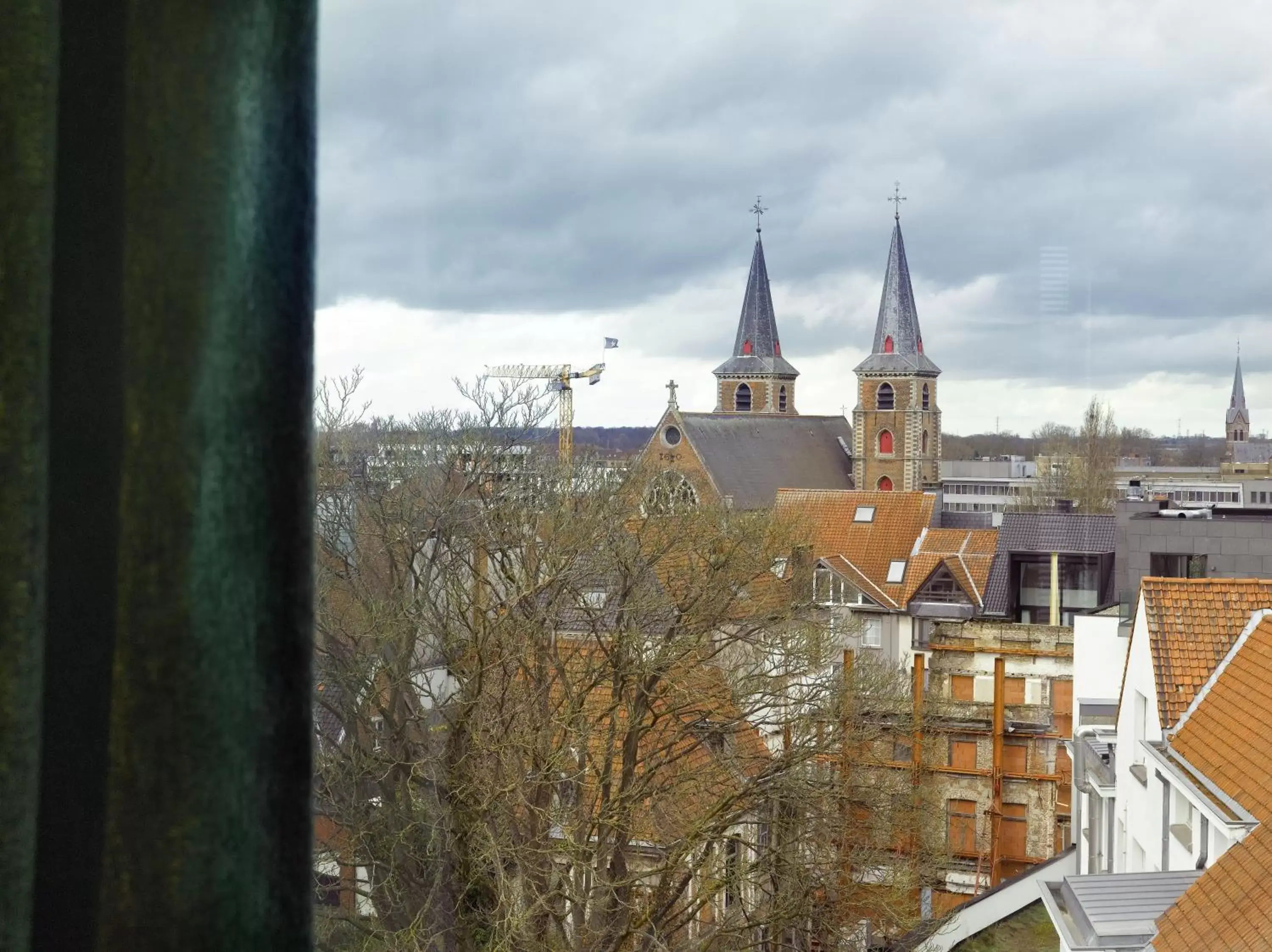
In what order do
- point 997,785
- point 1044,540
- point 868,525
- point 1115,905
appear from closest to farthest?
point 1115,905
point 997,785
point 1044,540
point 868,525

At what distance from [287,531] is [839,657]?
9.83 m

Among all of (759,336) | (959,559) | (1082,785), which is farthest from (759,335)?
(1082,785)

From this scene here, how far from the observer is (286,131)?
0.41 metres

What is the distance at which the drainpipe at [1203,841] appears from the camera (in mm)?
5500

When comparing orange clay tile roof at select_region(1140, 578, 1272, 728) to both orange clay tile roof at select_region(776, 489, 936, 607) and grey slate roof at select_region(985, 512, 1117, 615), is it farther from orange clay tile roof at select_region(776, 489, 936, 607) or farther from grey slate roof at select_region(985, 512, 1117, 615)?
orange clay tile roof at select_region(776, 489, 936, 607)

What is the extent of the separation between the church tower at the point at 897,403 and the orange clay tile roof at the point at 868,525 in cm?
1493

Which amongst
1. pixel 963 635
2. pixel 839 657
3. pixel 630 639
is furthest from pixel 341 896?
pixel 963 635

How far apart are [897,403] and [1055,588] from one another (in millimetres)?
21626

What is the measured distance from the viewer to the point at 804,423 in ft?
123

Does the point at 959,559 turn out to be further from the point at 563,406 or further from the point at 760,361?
the point at 760,361

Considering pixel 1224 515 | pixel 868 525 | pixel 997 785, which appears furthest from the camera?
pixel 868 525

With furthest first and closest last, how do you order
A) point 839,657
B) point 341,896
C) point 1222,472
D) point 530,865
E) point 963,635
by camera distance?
point 1222,472
point 963,635
point 839,657
point 341,896
point 530,865

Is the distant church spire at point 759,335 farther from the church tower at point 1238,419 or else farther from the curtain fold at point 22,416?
the curtain fold at point 22,416

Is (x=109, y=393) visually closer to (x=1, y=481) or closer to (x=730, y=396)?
(x=1, y=481)
